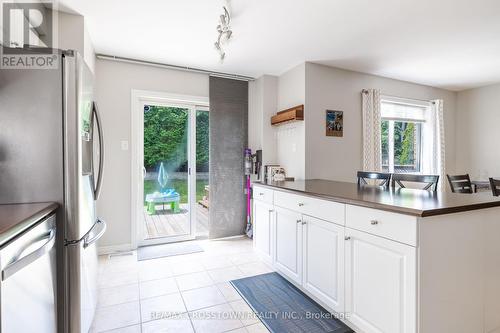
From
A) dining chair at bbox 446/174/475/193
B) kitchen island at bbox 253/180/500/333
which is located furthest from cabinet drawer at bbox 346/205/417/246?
dining chair at bbox 446/174/475/193

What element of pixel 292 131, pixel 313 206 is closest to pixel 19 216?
pixel 313 206

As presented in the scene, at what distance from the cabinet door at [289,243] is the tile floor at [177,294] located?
0.35 metres

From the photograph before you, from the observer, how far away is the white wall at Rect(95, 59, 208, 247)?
10.7 feet

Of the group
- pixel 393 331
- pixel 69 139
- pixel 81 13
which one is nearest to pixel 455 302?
pixel 393 331

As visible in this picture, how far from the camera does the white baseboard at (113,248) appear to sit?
325 cm

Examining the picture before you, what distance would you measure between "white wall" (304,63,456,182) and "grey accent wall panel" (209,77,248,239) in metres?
1.06

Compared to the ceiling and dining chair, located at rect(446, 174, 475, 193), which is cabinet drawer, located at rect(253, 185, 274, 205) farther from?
dining chair, located at rect(446, 174, 475, 193)

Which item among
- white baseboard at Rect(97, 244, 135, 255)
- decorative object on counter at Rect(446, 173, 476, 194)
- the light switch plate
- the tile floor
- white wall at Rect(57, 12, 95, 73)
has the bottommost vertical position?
the tile floor

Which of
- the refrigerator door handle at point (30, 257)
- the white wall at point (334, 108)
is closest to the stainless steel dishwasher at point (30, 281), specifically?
the refrigerator door handle at point (30, 257)

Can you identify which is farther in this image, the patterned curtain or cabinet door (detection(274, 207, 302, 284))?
the patterned curtain

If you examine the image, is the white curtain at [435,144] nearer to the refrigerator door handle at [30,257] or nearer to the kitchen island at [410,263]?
the kitchen island at [410,263]

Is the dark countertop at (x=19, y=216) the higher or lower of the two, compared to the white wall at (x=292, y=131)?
lower

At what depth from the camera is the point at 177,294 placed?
2340mm

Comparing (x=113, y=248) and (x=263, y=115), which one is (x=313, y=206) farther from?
(x=113, y=248)
